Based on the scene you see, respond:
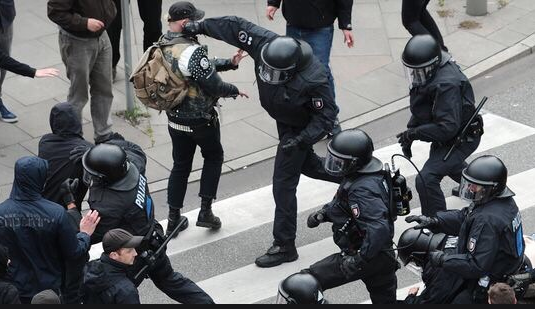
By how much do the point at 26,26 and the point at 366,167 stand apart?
6.55 metres

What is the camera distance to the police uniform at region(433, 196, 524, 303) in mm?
7027

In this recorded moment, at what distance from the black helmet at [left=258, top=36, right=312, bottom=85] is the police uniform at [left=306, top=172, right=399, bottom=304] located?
3.46ft

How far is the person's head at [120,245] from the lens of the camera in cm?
698

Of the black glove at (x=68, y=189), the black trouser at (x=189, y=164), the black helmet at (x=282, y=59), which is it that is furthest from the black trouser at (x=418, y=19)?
the black glove at (x=68, y=189)

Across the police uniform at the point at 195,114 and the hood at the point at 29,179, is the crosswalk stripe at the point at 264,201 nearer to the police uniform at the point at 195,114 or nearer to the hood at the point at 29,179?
the police uniform at the point at 195,114

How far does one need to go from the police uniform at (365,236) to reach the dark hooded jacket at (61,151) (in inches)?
73.1

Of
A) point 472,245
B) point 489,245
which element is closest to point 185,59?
point 472,245

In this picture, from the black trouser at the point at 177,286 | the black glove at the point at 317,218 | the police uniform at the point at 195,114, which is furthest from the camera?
the police uniform at the point at 195,114

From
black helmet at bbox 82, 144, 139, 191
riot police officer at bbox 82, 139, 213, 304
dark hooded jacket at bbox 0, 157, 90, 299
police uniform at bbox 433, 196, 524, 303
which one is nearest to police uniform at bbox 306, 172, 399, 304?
police uniform at bbox 433, 196, 524, 303

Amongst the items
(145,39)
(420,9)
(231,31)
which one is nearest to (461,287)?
(231,31)

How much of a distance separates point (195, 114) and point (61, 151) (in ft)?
4.07

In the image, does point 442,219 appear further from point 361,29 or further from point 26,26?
point 26,26

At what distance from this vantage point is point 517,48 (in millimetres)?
12328

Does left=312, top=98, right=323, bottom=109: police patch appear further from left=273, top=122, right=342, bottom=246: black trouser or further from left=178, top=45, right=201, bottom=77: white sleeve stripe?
left=178, top=45, right=201, bottom=77: white sleeve stripe
